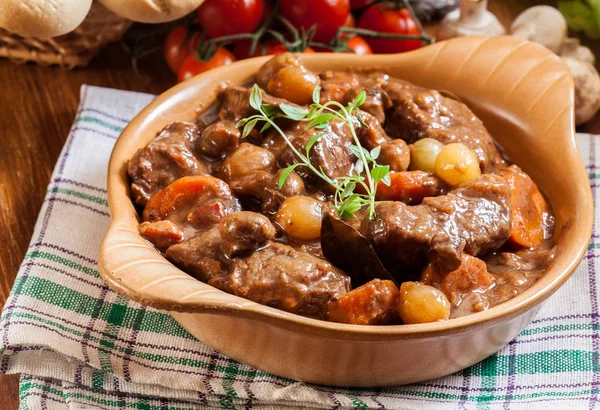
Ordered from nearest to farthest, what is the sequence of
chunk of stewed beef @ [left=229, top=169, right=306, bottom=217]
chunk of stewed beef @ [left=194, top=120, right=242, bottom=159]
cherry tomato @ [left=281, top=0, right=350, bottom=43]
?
chunk of stewed beef @ [left=229, top=169, right=306, bottom=217], chunk of stewed beef @ [left=194, top=120, right=242, bottom=159], cherry tomato @ [left=281, top=0, right=350, bottom=43]

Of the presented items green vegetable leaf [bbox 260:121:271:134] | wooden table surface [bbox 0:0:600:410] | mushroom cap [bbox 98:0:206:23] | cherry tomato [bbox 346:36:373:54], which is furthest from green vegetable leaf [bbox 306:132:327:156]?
cherry tomato [bbox 346:36:373:54]

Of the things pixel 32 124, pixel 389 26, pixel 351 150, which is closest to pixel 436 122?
pixel 351 150

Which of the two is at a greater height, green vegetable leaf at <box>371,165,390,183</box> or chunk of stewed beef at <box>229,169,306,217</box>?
green vegetable leaf at <box>371,165,390,183</box>

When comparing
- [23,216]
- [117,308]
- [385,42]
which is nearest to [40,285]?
[117,308]

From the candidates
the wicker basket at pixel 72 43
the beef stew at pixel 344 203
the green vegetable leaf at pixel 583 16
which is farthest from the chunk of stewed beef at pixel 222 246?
the green vegetable leaf at pixel 583 16

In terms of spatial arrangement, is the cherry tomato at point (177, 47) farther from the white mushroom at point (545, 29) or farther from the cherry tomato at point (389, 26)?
the white mushroom at point (545, 29)

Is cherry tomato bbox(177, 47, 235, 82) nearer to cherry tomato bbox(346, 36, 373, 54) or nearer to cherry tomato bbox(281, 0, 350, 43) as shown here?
cherry tomato bbox(281, 0, 350, 43)
